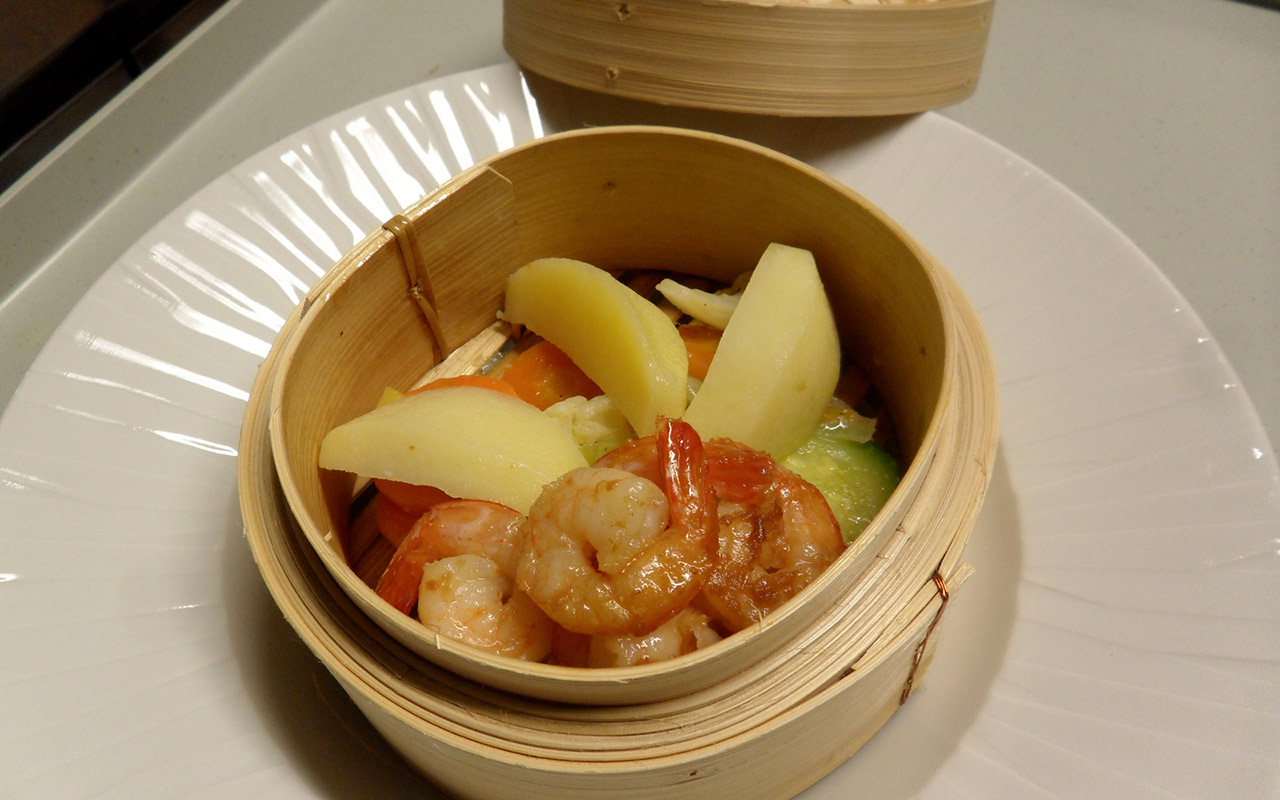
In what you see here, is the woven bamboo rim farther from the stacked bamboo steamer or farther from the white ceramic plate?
the white ceramic plate

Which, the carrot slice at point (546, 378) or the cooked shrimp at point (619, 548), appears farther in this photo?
the carrot slice at point (546, 378)

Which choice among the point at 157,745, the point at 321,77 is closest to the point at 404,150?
the point at 321,77

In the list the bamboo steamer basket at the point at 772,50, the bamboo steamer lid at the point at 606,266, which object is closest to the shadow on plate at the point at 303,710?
the bamboo steamer lid at the point at 606,266

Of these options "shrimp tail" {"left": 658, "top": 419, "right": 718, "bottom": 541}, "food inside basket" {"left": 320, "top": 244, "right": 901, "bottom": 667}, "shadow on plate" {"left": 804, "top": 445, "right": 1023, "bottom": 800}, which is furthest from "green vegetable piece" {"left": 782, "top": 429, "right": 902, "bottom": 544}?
"shrimp tail" {"left": 658, "top": 419, "right": 718, "bottom": 541}

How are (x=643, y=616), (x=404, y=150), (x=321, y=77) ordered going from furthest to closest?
(x=321, y=77) < (x=404, y=150) < (x=643, y=616)

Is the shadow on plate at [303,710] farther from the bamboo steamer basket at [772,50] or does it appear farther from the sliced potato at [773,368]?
the bamboo steamer basket at [772,50]

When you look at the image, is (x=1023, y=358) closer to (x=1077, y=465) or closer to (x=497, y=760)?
(x=1077, y=465)

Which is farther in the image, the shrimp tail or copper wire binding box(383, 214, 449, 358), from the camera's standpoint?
copper wire binding box(383, 214, 449, 358)
